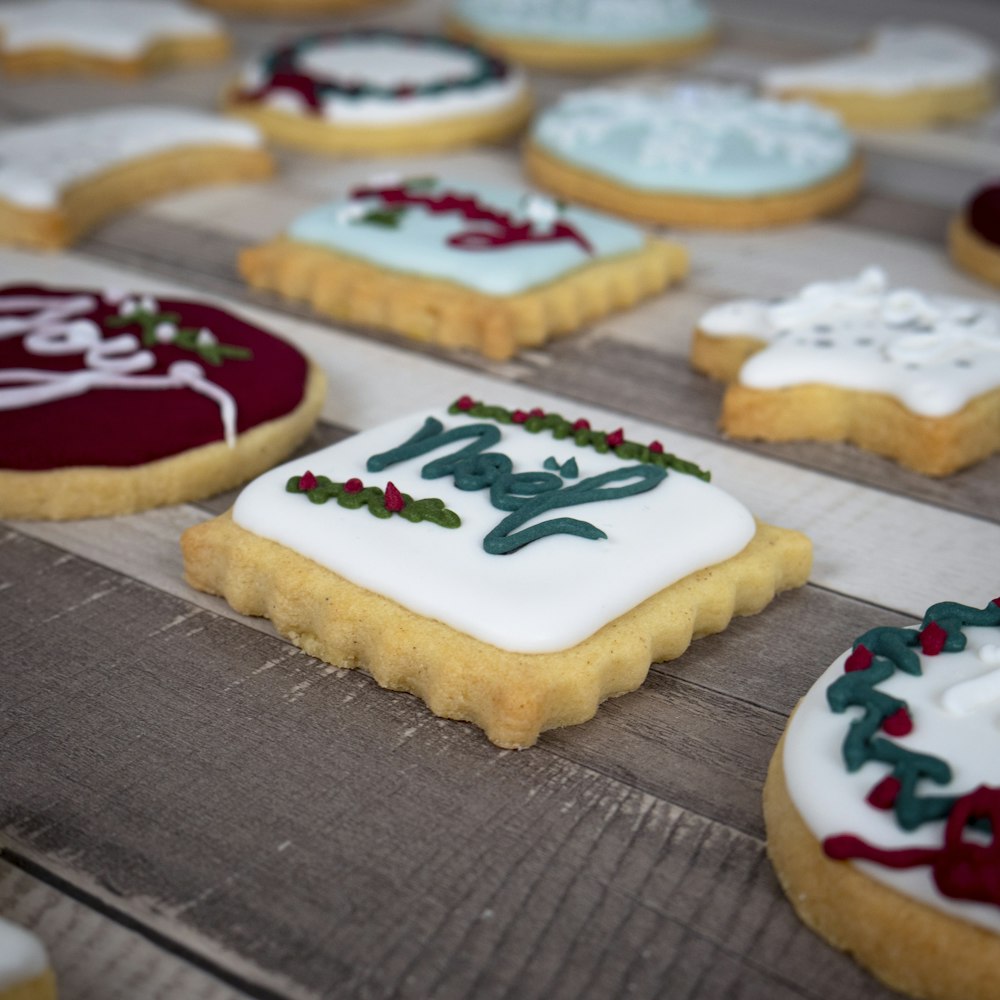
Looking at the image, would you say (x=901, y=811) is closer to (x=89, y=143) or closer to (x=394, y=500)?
(x=394, y=500)

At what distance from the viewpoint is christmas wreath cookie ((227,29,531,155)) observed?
275 centimetres

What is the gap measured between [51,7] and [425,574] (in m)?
2.72

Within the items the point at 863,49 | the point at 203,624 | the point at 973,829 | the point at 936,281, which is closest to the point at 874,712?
the point at 973,829

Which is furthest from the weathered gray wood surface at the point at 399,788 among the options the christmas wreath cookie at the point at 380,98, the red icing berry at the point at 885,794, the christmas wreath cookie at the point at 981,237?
the christmas wreath cookie at the point at 380,98

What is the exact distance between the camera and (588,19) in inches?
133

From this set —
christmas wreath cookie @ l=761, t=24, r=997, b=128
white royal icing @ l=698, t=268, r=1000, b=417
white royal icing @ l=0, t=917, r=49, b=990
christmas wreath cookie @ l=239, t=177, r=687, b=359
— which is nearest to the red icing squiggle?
christmas wreath cookie @ l=239, t=177, r=687, b=359

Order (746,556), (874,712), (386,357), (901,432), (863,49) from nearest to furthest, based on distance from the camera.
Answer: (874,712), (746,556), (901,432), (386,357), (863,49)

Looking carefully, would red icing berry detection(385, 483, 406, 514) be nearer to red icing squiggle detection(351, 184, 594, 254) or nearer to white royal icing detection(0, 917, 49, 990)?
white royal icing detection(0, 917, 49, 990)

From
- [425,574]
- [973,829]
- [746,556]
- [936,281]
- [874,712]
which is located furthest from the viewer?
[936,281]

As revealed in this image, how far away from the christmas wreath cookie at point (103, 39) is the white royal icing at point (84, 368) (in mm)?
1614

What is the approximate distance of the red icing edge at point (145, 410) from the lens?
1538 millimetres

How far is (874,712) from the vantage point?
1.08 metres

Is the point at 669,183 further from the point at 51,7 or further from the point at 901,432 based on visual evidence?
the point at 51,7

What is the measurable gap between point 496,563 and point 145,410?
55cm
